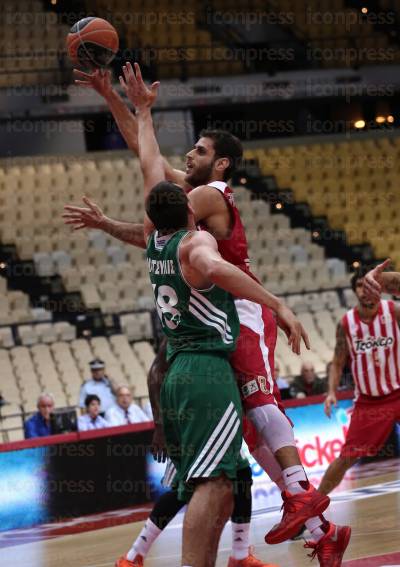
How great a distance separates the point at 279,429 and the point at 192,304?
0.95 metres

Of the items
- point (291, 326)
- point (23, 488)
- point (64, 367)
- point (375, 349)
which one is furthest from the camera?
point (64, 367)

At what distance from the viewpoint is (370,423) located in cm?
852

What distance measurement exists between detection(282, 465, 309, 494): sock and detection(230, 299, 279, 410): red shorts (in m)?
0.38

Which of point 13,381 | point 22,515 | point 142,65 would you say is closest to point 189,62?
point 142,65

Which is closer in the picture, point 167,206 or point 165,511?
point 167,206

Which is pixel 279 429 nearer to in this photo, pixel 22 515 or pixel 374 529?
pixel 374 529

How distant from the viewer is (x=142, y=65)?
70.2 feet

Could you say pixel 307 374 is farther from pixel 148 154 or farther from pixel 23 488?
pixel 148 154

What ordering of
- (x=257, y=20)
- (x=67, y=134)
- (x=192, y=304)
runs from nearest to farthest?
(x=192, y=304)
(x=67, y=134)
(x=257, y=20)

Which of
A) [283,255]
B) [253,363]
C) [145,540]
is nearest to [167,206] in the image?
[253,363]

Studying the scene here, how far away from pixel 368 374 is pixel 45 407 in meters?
4.11

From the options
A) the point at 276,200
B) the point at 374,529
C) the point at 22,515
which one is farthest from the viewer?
the point at 276,200

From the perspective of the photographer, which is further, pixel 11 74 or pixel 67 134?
pixel 67 134

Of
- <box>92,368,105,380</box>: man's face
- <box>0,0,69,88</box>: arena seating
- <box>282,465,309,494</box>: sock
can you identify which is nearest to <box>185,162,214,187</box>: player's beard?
<box>282,465,309,494</box>: sock
